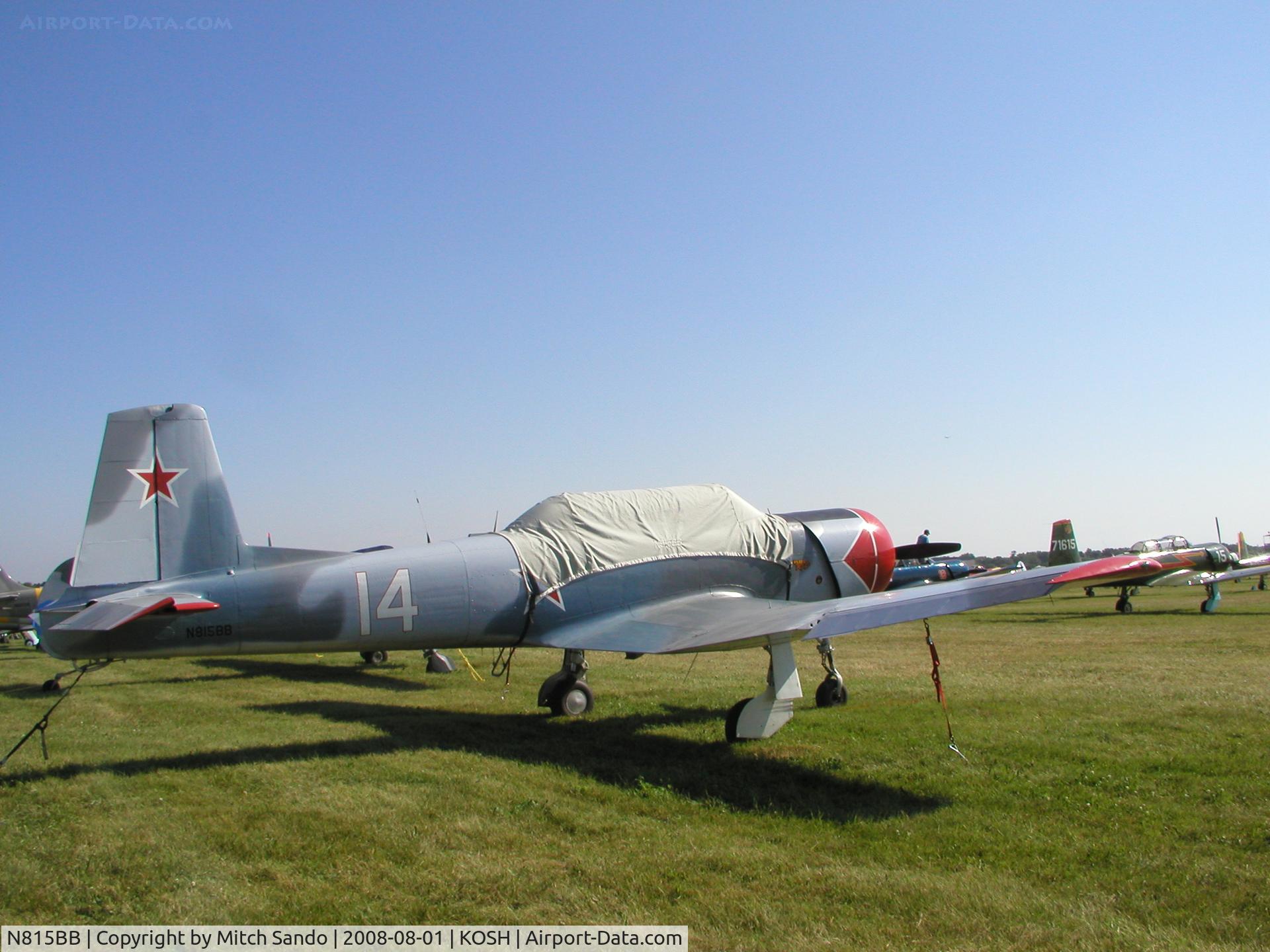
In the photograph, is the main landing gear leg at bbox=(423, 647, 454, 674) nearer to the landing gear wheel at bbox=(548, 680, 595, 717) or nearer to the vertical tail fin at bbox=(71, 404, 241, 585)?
the landing gear wheel at bbox=(548, 680, 595, 717)

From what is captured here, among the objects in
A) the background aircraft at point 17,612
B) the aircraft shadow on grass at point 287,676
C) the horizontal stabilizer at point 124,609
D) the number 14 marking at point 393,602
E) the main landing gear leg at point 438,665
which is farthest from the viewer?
the background aircraft at point 17,612

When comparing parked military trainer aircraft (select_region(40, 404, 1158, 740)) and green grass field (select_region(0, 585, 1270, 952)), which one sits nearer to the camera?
green grass field (select_region(0, 585, 1270, 952))

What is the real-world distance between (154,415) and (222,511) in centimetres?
104

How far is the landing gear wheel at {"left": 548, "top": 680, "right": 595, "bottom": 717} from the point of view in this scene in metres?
10.2

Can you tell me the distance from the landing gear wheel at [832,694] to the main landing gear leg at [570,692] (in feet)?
8.76

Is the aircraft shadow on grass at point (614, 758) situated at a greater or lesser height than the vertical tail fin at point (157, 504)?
lesser

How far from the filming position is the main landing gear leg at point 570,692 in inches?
401

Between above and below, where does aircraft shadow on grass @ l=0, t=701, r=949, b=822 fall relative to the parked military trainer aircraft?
below

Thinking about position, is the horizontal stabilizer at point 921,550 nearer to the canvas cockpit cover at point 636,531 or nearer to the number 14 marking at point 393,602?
the canvas cockpit cover at point 636,531

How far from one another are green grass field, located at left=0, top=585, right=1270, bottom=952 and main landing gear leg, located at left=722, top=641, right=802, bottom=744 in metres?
0.22

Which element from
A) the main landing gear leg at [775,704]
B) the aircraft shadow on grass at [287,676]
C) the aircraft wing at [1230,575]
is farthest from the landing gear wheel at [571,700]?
the aircraft wing at [1230,575]

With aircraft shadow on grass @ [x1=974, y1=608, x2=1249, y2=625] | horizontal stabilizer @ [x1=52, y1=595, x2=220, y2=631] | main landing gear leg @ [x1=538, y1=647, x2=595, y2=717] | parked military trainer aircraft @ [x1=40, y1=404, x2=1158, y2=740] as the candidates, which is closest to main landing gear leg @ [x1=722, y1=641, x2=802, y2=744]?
parked military trainer aircraft @ [x1=40, y1=404, x2=1158, y2=740]

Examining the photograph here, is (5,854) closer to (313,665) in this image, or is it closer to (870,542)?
(870,542)

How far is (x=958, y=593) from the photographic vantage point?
709 cm
